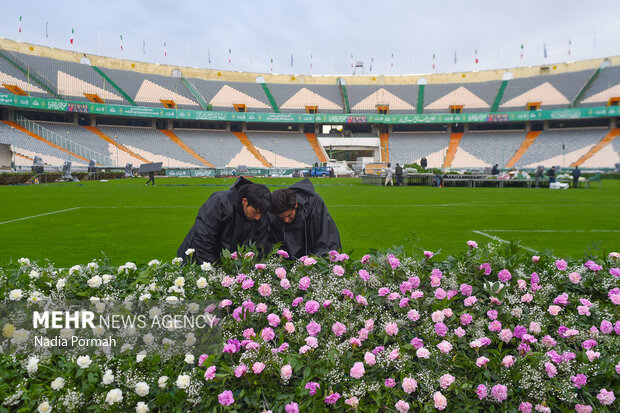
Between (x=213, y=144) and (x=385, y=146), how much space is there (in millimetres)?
23131

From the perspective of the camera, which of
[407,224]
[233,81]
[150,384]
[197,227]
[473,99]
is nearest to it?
[150,384]

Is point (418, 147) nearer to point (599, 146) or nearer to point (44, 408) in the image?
point (599, 146)

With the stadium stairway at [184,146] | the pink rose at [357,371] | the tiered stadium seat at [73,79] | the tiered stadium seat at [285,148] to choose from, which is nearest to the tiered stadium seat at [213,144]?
the stadium stairway at [184,146]

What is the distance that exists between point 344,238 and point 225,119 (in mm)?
50114

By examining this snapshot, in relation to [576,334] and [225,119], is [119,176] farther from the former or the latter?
[576,334]

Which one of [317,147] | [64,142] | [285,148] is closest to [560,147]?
[317,147]

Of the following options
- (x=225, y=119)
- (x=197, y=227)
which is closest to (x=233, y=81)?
(x=225, y=119)

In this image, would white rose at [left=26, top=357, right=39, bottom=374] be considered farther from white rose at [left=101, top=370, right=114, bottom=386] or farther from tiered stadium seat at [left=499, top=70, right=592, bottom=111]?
tiered stadium seat at [left=499, top=70, right=592, bottom=111]

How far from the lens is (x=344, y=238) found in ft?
A: 25.5

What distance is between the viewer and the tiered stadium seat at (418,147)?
181 ft

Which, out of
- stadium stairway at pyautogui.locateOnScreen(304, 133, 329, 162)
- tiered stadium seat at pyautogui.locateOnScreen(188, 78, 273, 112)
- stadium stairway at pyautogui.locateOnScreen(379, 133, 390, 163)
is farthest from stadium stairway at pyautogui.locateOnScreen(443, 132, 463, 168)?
tiered stadium seat at pyautogui.locateOnScreen(188, 78, 273, 112)

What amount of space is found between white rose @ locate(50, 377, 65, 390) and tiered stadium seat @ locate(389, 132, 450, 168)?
178 feet

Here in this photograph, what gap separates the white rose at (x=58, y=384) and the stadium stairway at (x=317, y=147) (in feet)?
177

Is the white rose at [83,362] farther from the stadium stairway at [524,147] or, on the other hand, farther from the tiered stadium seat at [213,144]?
the stadium stairway at [524,147]
